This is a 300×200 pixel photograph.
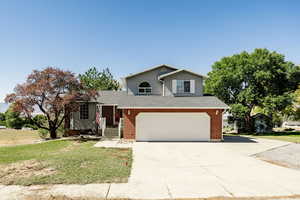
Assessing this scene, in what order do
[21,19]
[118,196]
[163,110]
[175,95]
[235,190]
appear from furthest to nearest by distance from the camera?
[175,95] → [163,110] → [21,19] → [235,190] → [118,196]

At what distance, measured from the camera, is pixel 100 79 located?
43.1 metres

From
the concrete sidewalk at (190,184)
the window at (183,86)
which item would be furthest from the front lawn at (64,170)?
the window at (183,86)

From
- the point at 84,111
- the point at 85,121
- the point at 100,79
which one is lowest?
the point at 85,121

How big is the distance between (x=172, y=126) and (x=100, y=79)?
32.1 meters

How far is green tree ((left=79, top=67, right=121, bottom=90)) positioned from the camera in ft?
138

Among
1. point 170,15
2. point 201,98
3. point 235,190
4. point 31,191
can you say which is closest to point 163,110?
point 201,98

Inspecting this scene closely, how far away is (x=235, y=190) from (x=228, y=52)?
24752 mm

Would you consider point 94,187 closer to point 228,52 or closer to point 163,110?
point 163,110

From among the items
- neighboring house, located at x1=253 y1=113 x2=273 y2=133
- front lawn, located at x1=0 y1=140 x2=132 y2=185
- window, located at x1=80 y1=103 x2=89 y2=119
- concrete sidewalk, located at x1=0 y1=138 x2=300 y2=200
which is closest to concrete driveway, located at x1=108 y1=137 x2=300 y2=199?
concrete sidewalk, located at x1=0 y1=138 x2=300 y2=200

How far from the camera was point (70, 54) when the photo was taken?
21.1m

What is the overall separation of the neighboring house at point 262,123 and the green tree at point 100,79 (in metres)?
30.7

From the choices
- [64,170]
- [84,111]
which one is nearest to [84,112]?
[84,111]

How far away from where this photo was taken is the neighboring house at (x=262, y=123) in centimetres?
2723

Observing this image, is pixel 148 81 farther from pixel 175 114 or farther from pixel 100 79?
pixel 100 79
